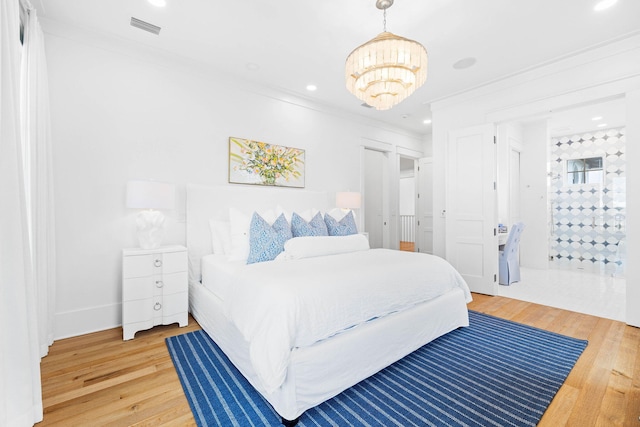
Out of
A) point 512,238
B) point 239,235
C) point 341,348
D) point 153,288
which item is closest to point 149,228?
point 153,288

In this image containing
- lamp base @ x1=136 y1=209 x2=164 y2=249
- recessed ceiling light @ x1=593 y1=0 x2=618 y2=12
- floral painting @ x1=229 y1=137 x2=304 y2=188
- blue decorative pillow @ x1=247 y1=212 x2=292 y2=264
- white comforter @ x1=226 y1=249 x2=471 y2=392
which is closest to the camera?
white comforter @ x1=226 y1=249 x2=471 y2=392

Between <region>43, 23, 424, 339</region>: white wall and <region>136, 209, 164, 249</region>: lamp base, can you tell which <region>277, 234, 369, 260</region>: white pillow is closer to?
<region>136, 209, 164, 249</region>: lamp base

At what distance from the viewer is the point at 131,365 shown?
2068 mm

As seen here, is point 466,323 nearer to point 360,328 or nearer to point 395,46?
point 360,328

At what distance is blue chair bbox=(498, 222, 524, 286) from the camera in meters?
4.22

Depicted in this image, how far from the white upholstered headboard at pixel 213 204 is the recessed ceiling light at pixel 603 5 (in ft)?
11.1

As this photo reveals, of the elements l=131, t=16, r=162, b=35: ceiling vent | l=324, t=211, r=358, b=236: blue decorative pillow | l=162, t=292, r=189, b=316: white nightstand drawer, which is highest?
l=131, t=16, r=162, b=35: ceiling vent

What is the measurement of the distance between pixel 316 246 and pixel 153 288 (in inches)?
59.9

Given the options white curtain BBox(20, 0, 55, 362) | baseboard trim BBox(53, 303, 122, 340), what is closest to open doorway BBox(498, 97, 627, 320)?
baseboard trim BBox(53, 303, 122, 340)

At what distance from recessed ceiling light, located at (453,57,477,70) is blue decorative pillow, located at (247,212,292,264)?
9.02 feet

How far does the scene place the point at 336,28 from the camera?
2586 mm

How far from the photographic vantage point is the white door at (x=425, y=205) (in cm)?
605

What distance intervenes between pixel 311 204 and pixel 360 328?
95.7 inches

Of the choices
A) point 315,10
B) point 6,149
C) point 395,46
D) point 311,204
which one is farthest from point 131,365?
point 315,10
